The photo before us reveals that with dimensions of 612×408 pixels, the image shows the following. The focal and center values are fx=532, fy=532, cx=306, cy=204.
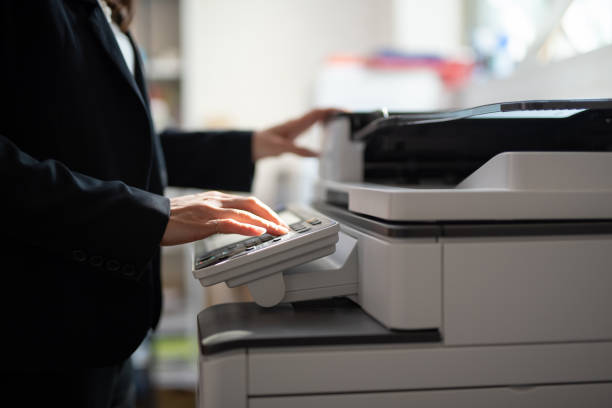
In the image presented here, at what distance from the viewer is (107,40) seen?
0.76 metres

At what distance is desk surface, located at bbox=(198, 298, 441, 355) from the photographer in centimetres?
60

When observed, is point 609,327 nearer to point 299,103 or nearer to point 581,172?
point 581,172

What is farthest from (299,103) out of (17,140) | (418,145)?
(17,140)

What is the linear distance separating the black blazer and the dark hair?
178mm

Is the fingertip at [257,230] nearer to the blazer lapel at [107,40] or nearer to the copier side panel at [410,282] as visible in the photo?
the copier side panel at [410,282]

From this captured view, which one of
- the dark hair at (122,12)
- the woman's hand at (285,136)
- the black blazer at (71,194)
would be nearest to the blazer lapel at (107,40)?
the black blazer at (71,194)

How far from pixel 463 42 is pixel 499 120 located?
6.75ft

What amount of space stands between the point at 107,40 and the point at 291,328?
1.58 feet

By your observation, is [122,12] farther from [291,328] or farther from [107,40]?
[291,328]

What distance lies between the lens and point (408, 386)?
2.03 feet

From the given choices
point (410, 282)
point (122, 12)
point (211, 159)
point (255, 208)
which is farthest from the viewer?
point (211, 159)

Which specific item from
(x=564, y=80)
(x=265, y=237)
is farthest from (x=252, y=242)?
(x=564, y=80)

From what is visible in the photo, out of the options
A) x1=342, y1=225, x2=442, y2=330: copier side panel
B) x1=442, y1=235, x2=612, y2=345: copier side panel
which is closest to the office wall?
x1=442, y1=235, x2=612, y2=345: copier side panel

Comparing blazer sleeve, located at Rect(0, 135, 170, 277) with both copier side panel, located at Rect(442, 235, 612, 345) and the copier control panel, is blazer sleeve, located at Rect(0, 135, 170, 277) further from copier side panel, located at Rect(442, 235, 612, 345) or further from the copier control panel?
copier side panel, located at Rect(442, 235, 612, 345)
